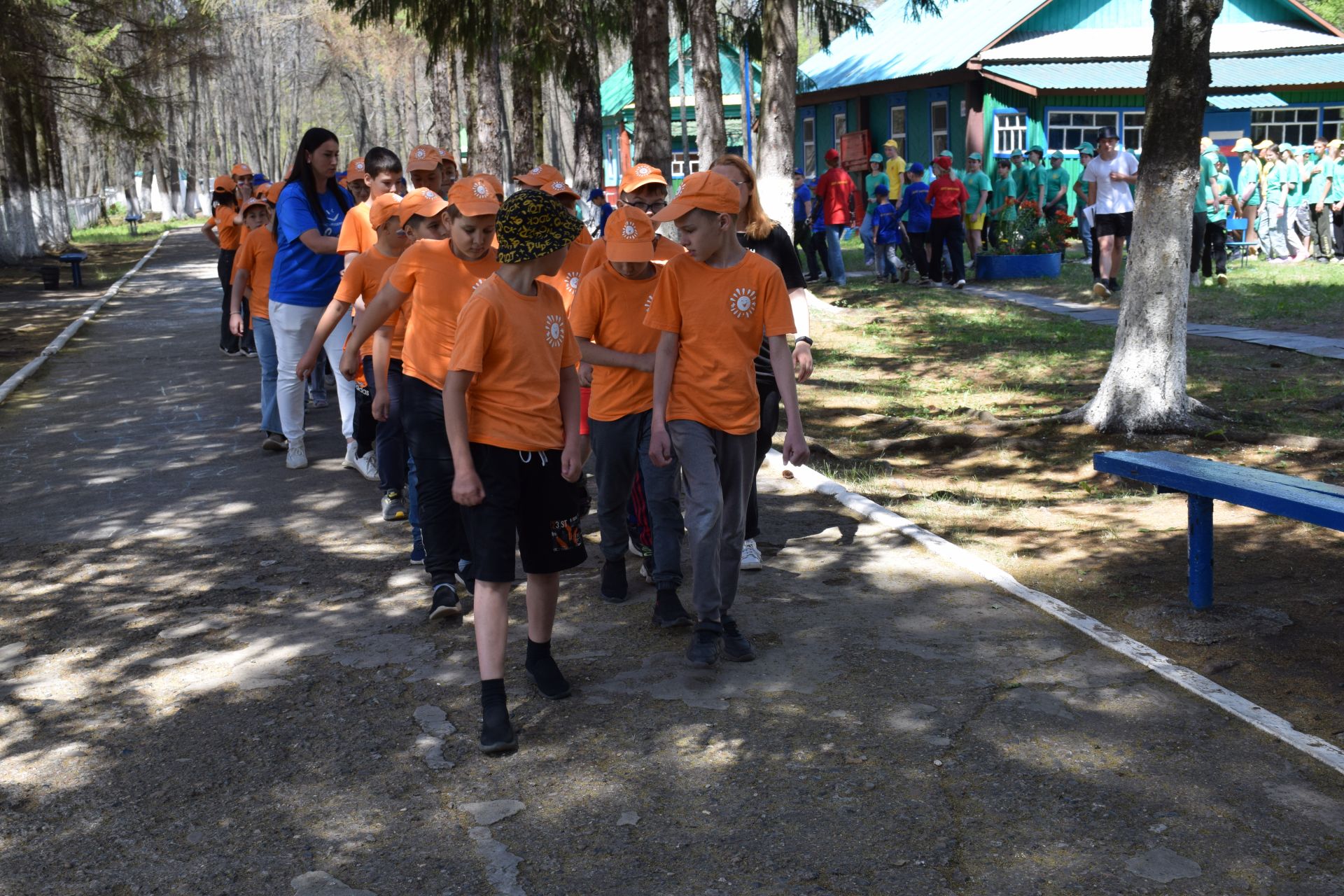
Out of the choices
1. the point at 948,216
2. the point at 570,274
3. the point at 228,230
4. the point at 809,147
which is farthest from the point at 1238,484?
the point at 809,147

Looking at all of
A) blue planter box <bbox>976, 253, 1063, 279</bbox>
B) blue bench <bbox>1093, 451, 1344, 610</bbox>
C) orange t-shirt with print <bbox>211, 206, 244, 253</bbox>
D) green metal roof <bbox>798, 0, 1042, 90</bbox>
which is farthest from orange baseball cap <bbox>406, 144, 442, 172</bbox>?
green metal roof <bbox>798, 0, 1042, 90</bbox>

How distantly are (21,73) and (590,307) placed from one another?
2152 centimetres

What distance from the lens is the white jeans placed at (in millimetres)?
8664

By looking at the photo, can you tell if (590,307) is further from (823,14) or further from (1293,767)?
(823,14)

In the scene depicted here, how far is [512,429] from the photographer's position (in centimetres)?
461

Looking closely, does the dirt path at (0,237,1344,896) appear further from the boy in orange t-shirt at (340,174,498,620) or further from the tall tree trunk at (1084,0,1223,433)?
the tall tree trunk at (1084,0,1223,433)

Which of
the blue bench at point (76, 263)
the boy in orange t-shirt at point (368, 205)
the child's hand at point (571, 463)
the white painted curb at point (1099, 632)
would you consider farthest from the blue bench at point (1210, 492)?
the blue bench at point (76, 263)

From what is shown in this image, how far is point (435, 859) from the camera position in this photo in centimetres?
377

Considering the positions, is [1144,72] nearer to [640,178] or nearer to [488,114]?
[488,114]

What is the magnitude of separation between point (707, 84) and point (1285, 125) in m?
18.9

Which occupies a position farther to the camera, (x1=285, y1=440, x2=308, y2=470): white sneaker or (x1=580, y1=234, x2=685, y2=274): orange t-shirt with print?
(x1=285, y1=440, x2=308, y2=470): white sneaker

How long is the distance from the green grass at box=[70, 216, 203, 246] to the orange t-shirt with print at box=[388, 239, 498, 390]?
37.8 m

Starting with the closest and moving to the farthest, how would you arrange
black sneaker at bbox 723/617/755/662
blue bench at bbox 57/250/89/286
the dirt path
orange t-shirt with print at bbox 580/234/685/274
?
the dirt path, black sneaker at bbox 723/617/755/662, orange t-shirt with print at bbox 580/234/685/274, blue bench at bbox 57/250/89/286

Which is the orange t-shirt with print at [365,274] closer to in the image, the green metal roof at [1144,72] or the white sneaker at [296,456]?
the white sneaker at [296,456]
